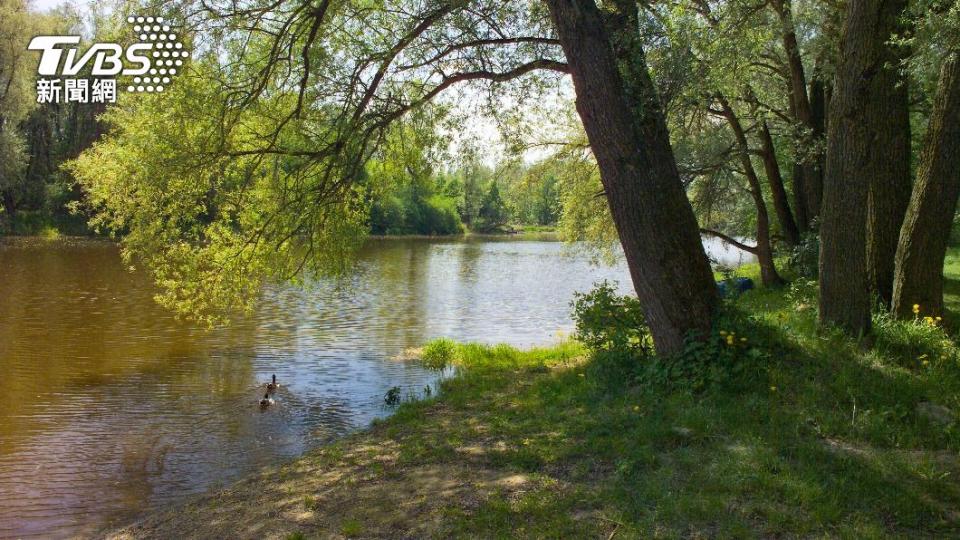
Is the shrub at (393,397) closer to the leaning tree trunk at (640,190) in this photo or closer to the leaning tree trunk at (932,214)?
the leaning tree trunk at (640,190)

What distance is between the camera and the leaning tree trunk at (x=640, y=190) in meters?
7.04

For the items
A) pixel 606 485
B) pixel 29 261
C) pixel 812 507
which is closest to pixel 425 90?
pixel 606 485

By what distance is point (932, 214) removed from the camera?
25.7 feet

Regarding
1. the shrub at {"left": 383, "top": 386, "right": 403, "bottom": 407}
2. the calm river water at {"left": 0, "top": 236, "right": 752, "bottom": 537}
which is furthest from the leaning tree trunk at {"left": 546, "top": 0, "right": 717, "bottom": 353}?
the shrub at {"left": 383, "top": 386, "right": 403, "bottom": 407}

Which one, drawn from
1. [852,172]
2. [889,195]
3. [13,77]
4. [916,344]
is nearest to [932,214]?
[889,195]

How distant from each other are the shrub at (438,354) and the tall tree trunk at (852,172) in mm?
8041

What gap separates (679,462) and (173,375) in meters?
10.5

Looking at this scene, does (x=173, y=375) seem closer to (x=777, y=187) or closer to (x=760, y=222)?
(x=760, y=222)

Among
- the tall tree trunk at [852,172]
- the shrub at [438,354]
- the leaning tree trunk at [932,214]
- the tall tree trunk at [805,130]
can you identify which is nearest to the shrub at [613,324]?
the tall tree trunk at [852,172]

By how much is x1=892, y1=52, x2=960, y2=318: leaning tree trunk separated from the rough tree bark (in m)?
0.99

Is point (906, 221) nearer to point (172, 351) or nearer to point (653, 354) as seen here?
point (653, 354)

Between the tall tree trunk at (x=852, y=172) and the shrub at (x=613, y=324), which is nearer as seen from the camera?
the tall tree trunk at (x=852, y=172)

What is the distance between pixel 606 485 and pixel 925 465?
2250 mm

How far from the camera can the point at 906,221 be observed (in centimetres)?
806
